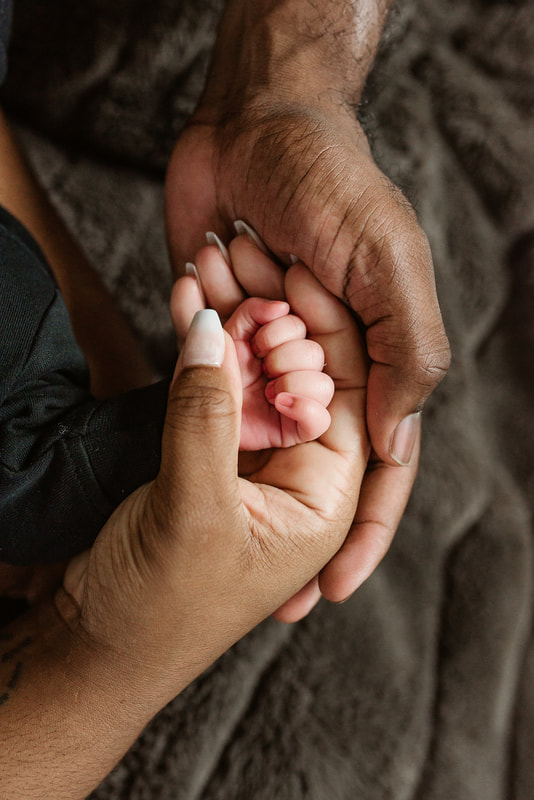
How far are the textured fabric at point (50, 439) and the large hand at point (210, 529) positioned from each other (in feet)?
0.14

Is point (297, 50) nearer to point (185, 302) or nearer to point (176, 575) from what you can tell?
point (185, 302)

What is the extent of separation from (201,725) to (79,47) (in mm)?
1058

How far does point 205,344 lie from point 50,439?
21 cm

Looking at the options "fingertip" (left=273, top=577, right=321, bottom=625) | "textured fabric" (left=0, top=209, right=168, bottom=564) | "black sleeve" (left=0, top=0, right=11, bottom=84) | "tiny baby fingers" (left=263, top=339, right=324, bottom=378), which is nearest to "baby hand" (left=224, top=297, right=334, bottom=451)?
"tiny baby fingers" (left=263, top=339, right=324, bottom=378)

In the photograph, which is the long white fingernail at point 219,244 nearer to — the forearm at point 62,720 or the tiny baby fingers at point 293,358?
the tiny baby fingers at point 293,358

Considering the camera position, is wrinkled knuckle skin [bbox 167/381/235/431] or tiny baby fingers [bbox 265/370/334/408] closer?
wrinkled knuckle skin [bbox 167/381/235/431]

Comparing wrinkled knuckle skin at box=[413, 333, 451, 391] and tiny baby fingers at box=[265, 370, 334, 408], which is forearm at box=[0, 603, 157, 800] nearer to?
tiny baby fingers at box=[265, 370, 334, 408]

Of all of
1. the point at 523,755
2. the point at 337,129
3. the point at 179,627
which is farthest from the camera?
the point at 523,755

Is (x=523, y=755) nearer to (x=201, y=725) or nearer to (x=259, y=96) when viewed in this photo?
(x=201, y=725)

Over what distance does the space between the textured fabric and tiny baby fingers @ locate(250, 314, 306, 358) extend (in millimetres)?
114

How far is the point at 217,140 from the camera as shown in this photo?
0.77m

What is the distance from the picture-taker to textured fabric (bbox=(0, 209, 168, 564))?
1.95 feet

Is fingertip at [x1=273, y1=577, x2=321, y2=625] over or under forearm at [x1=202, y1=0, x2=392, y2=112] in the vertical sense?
under

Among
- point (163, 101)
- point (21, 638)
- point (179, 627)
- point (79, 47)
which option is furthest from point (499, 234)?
point (21, 638)
